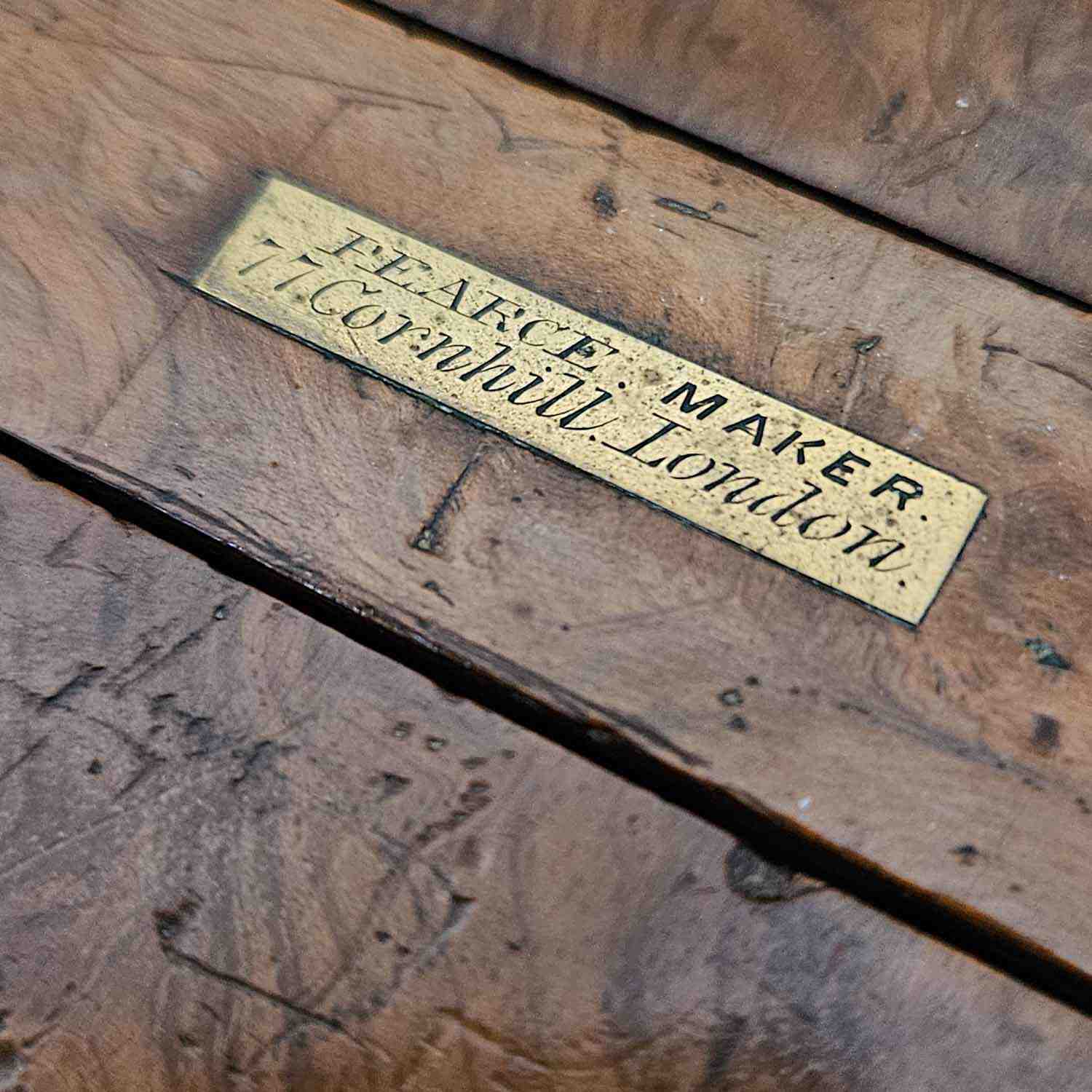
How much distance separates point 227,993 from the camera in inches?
20.8

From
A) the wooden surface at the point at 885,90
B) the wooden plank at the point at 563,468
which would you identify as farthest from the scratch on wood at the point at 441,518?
the wooden surface at the point at 885,90

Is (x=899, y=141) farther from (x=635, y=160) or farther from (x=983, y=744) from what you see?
(x=983, y=744)

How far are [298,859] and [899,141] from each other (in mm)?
541

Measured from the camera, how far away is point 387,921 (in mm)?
532

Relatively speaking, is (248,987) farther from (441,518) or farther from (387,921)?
(441,518)

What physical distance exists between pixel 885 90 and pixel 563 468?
0.33 m

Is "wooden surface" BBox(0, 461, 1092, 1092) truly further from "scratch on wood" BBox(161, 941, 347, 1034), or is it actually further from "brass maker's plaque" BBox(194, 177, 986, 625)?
"brass maker's plaque" BBox(194, 177, 986, 625)

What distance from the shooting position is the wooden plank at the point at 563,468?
550 mm

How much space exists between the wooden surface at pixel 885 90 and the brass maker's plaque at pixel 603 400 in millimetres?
163

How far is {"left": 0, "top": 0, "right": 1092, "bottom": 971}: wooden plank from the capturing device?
0.55 meters

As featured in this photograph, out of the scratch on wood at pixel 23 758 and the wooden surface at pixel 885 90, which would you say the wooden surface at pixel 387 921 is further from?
the wooden surface at pixel 885 90

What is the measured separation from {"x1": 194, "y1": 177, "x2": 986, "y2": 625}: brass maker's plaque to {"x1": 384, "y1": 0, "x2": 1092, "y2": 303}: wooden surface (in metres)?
0.16

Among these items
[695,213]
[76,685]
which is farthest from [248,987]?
[695,213]

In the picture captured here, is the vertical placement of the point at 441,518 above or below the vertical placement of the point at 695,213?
below
